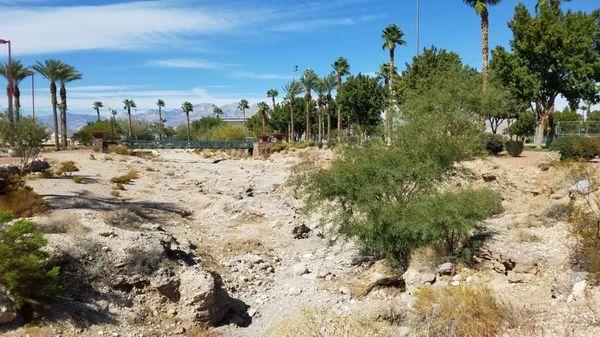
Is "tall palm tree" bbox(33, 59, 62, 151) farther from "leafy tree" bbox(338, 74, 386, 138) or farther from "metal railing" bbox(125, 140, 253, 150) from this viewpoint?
"leafy tree" bbox(338, 74, 386, 138)

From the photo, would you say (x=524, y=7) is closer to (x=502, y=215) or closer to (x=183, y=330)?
(x=502, y=215)

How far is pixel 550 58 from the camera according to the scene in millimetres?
36344

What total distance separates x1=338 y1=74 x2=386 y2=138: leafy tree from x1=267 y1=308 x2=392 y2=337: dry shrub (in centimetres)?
5297

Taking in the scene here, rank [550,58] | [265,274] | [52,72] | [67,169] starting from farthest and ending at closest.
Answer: [52,72]
[67,169]
[550,58]
[265,274]

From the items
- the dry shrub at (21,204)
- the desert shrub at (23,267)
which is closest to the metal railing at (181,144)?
the dry shrub at (21,204)

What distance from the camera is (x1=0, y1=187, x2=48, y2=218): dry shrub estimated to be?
58.3ft

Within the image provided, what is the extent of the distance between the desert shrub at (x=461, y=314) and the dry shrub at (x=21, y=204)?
46.0ft

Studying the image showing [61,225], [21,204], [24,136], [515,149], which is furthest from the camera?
[515,149]

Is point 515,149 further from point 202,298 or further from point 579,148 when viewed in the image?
point 202,298

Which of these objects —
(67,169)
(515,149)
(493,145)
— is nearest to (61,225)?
(67,169)

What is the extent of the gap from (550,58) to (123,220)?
31.7 meters

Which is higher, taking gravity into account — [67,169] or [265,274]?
[67,169]

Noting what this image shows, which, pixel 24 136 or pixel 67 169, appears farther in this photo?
pixel 67 169

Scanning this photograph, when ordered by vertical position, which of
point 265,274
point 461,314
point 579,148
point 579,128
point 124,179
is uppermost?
point 579,128
